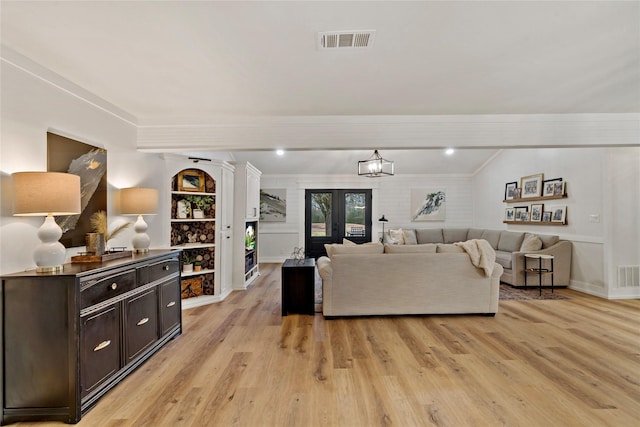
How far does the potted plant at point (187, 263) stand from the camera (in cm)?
446

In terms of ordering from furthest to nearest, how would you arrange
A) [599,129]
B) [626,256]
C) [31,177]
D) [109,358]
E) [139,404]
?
[626,256] < [599,129] < [109,358] < [139,404] < [31,177]

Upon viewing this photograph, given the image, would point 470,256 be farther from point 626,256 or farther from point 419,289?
point 626,256

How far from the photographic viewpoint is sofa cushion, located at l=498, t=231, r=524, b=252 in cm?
618

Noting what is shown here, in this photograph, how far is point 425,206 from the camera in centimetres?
848

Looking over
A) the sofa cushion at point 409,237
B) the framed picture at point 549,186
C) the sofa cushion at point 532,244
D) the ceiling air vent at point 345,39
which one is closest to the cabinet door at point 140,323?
the ceiling air vent at point 345,39

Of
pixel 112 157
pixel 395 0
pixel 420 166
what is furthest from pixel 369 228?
pixel 395 0

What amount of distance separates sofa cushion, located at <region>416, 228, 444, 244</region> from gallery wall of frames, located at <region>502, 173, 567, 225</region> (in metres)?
1.49

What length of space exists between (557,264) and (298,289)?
4.58 metres

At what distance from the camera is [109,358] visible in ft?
7.67

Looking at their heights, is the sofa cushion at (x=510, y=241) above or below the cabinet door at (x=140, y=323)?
above

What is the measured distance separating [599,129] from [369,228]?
532cm

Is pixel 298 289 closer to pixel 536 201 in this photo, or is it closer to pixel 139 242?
Result: pixel 139 242

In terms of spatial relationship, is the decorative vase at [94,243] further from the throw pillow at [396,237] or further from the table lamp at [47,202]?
the throw pillow at [396,237]

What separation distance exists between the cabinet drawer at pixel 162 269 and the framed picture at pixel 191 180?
1.44 meters
